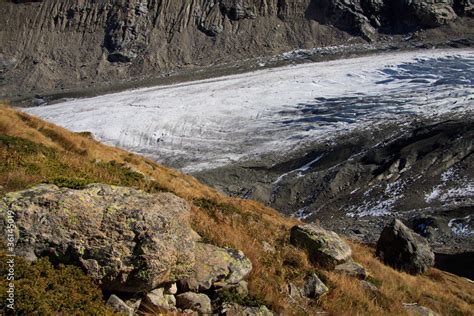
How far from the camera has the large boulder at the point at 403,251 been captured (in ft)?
54.3

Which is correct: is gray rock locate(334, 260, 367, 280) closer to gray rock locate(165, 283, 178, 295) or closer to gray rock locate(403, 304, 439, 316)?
gray rock locate(403, 304, 439, 316)

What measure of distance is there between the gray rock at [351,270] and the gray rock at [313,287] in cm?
155

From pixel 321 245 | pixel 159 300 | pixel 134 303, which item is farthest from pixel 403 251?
pixel 134 303

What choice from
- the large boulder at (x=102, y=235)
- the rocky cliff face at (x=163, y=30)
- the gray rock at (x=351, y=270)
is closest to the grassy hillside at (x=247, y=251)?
the large boulder at (x=102, y=235)

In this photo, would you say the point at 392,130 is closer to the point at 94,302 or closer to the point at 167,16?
the point at 94,302

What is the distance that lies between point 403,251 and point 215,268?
11925 millimetres

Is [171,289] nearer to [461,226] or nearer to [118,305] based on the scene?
[118,305]

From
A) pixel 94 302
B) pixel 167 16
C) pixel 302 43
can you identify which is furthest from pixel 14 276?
pixel 167 16

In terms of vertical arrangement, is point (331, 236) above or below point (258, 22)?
below

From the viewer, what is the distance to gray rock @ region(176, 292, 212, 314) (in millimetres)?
6184

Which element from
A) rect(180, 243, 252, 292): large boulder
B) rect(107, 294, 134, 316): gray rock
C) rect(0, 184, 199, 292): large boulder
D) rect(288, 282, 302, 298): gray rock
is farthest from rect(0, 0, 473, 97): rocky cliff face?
rect(107, 294, 134, 316): gray rock

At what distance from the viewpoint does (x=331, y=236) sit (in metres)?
10.2

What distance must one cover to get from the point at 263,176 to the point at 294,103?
2282 cm

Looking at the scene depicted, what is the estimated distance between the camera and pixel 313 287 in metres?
7.95
